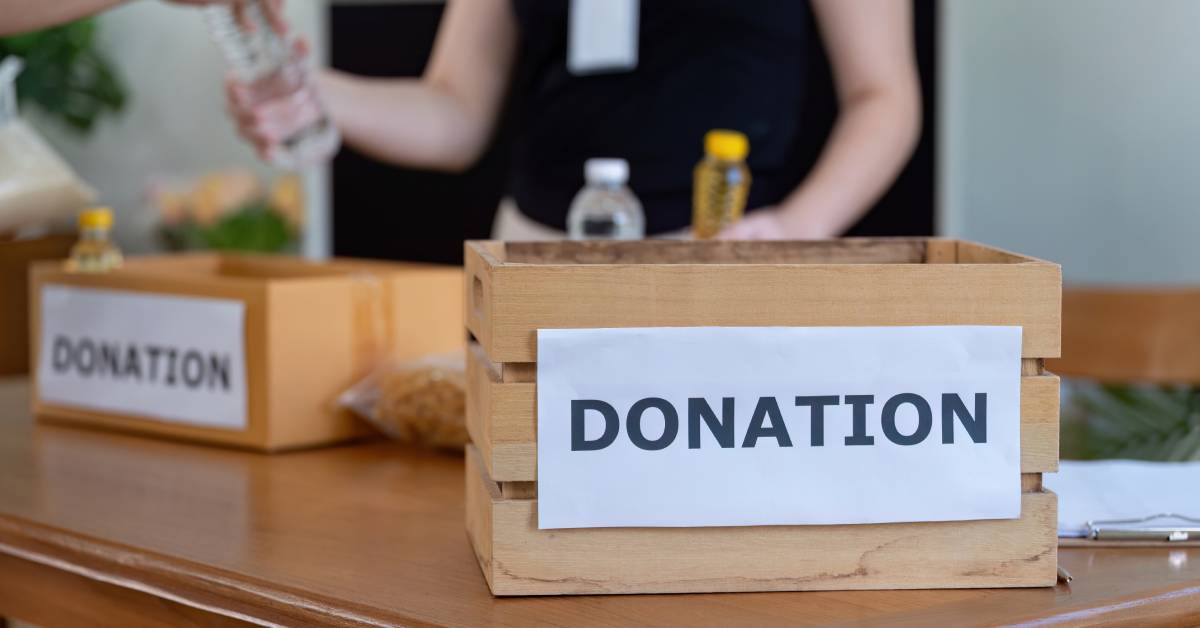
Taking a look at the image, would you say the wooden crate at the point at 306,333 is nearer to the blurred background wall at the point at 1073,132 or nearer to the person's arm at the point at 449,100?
the person's arm at the point at 449,100

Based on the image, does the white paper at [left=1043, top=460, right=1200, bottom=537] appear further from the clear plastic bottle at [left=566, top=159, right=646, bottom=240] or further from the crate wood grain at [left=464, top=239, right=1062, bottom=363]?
the clear plastic bottle at [left=566, top=159, right=646, bottom=240]

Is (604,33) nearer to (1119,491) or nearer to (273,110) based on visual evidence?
(273,110)

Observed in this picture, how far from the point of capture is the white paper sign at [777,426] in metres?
0.70

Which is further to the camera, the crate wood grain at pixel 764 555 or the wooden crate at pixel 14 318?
the wooden crate at pixel 14 318

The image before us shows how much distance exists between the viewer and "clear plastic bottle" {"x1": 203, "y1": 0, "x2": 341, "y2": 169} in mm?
1413

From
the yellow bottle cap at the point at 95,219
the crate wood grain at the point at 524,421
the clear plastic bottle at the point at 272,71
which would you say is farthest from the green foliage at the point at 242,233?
the crate wood grain at the point at 524,421

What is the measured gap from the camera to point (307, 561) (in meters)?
0.81

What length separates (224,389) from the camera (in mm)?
Result: 1198

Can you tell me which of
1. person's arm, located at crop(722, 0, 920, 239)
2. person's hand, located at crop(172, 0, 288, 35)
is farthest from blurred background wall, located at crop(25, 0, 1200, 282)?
person's hand, located at crop(172, 0, 288, 35)

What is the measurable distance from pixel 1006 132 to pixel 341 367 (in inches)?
89.4

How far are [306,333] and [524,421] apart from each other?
1.82ft

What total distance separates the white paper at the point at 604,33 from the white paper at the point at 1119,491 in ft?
3.61

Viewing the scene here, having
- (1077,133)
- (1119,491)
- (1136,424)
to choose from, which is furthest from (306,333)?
(1077,133)

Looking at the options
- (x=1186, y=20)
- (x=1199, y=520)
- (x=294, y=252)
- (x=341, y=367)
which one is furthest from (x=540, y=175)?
(x=294, y=252)
